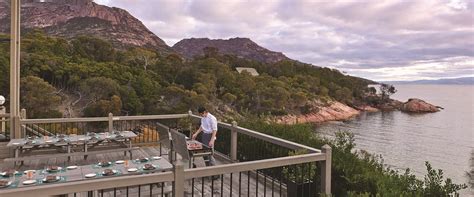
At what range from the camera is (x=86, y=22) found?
72.2 meters

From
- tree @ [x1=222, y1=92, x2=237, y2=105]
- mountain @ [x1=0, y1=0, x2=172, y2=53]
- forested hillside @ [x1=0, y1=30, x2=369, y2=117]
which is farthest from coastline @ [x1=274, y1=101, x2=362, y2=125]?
mountain @ [x1=0, y1=0, x2=172, y2=53]

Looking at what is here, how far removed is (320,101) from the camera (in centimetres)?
5884

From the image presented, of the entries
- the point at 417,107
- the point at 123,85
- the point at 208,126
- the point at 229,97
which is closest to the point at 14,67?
the point at 208,126

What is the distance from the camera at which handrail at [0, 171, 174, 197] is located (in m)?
2.25

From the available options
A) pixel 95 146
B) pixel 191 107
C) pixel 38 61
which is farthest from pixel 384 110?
pixel 95 146

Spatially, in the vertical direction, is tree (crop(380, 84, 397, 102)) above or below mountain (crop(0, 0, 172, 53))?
below

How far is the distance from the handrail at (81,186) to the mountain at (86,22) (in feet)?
219

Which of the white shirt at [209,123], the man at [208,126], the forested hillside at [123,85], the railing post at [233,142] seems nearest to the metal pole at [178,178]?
the man at [208,126]

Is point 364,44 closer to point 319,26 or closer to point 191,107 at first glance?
point 319,26

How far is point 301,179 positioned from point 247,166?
1.16m

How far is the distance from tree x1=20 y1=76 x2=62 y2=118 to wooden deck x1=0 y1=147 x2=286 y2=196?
73.6 feet

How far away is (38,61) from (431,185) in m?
34.4

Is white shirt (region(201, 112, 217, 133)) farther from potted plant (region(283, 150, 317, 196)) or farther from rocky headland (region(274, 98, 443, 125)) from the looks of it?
rocky headland (region(274, 98, 443, 125))

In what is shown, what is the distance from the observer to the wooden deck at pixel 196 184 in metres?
3.86
